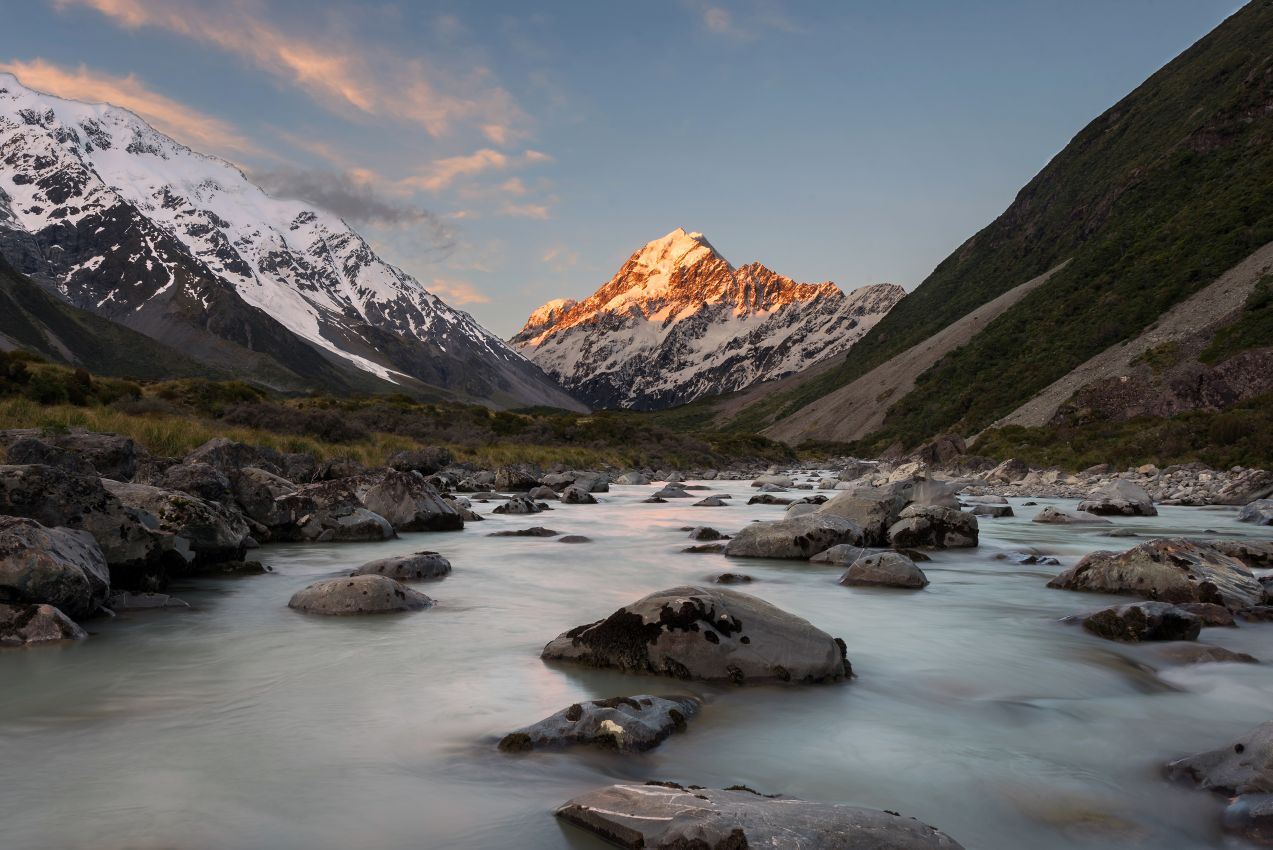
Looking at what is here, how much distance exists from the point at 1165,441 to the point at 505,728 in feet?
126

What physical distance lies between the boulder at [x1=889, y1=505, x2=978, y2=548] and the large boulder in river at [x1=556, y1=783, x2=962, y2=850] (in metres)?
13.6

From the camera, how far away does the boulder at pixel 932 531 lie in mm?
16453

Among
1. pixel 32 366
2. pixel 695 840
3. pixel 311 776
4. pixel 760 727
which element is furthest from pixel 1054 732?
pixel 32 366

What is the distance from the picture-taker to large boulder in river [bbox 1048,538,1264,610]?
9312mm

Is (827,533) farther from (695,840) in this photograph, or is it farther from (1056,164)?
(1056,164)

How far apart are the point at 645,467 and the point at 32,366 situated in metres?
38.5

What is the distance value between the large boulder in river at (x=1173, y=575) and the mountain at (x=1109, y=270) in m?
Answer: 36.6

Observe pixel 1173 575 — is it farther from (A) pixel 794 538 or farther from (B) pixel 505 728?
(B) pixel 505 728

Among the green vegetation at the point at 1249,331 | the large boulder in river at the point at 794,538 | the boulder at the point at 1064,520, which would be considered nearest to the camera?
the large boulder in river at the point at 794,538

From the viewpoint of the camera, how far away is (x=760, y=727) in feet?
17.7

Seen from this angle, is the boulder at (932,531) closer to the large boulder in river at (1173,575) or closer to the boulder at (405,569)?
the large boulder in river at (1173,575)

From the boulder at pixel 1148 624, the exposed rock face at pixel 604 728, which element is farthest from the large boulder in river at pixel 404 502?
the boulder at pixel 1148 624

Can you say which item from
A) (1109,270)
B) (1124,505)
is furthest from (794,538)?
(1109,270)

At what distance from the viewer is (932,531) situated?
1655cm
